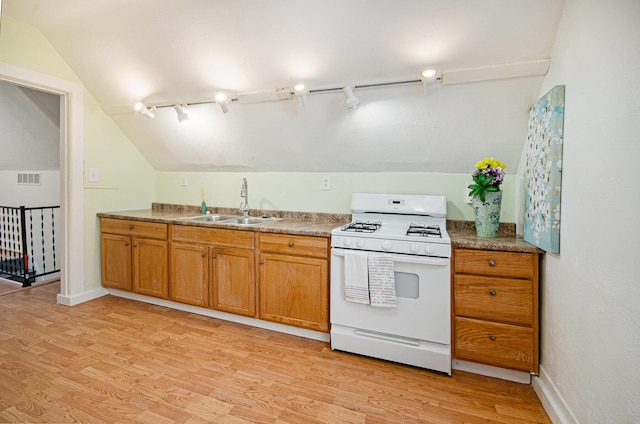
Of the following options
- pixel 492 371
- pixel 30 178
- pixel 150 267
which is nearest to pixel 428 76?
pixel 492 371

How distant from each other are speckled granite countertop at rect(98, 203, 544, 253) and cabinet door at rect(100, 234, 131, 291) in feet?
0.78

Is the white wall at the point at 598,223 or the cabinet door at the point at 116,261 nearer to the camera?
the white wall at the point at 598,223

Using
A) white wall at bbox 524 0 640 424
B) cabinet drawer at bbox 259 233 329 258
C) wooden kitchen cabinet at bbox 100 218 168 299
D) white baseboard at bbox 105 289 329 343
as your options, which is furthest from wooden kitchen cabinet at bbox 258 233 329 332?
white wall at bbox 524 0 640 424

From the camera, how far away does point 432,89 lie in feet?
7.14

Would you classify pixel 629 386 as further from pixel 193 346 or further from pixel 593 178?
pixel 193 346

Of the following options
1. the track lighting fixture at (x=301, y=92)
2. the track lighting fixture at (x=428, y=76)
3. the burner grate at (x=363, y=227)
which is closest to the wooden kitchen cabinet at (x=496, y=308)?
the burner grate at (x=363, y=227)

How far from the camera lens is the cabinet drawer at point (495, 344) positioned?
6.24 feet

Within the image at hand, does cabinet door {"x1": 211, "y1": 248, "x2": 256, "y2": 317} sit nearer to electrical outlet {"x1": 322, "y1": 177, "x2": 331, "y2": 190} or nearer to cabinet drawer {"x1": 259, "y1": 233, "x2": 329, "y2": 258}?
cabinet drawer {"x1": 259, "y1": 233, "x2": 329, "y2": 258}

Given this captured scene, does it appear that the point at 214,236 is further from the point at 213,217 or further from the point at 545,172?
the point at 545,172

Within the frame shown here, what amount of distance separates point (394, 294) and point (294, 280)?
758 mm

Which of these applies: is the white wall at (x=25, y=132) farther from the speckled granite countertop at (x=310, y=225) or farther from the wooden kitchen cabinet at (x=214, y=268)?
the wooden kitchen cabinet at (x=214, y=268)

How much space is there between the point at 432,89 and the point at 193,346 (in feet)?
8.03

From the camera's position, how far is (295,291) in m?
2.45

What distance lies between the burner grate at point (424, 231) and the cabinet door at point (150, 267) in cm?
215
